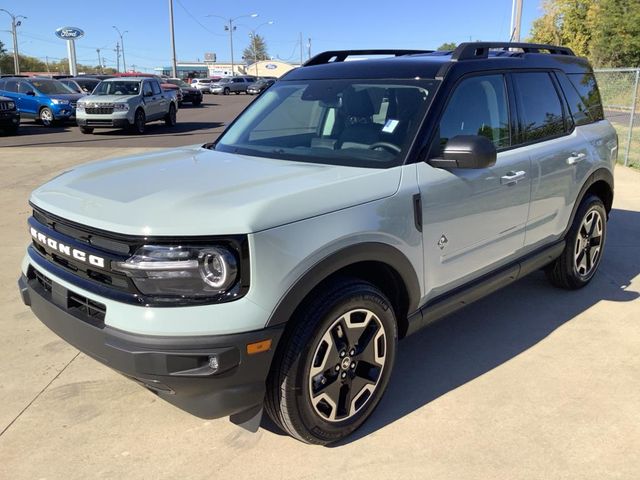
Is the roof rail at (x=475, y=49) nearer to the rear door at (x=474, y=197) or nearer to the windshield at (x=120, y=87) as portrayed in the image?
the rear door at (x=474, y=197)

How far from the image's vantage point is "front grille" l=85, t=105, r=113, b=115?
17484mm

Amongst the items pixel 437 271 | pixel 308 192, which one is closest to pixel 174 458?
pixel 308 192

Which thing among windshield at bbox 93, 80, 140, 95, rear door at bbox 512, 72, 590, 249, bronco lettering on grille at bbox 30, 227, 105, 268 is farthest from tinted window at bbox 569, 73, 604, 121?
windshield at bbox 93, 80, 140, 95

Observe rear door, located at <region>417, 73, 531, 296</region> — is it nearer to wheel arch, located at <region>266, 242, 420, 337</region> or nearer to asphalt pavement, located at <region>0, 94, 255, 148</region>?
wheel arch, located at <region>266, 242, 420, 337</region>

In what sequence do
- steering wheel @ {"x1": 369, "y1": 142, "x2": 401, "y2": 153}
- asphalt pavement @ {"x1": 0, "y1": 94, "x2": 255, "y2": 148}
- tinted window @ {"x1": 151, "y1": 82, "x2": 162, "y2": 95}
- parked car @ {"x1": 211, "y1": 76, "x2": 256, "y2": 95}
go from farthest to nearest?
1. parked car @ {"x1": 211, "y1": 76, "x2": 256, "y2": 95}
2. tinted window @ {"x1": 151, "y1": 82, "x2": 162, "y2": 95}
3. asphalt pavement @ {"x1": 0, "y1": 94, "x2": 255, "y2": 148}
4. steering wheel @ {"x1": 369, "y1": 142, "x2": 401, "y2": 153}

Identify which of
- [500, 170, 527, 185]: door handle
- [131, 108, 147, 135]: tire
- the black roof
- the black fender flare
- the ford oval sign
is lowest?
[131, 108, 147, 135]: tire

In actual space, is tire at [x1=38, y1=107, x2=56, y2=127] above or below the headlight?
below

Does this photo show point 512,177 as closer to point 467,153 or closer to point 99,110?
point 467,153

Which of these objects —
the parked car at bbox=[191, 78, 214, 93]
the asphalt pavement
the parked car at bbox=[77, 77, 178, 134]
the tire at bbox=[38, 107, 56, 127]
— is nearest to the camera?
the asphalt pavement

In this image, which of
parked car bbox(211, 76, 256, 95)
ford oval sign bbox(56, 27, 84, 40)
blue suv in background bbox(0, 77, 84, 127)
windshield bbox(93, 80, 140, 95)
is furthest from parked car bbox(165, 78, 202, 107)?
ford oval sign bbox(56, 27, 84, 40)

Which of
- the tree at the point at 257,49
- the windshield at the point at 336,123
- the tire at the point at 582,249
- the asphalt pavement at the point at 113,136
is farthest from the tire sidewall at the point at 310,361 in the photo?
the tree at the point at 257,49

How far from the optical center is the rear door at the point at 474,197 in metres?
3.06

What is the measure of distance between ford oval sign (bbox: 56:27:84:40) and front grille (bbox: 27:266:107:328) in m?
60.8

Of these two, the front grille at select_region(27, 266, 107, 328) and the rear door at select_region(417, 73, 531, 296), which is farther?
the rear door at select_region(417, 73, 531, 296)
